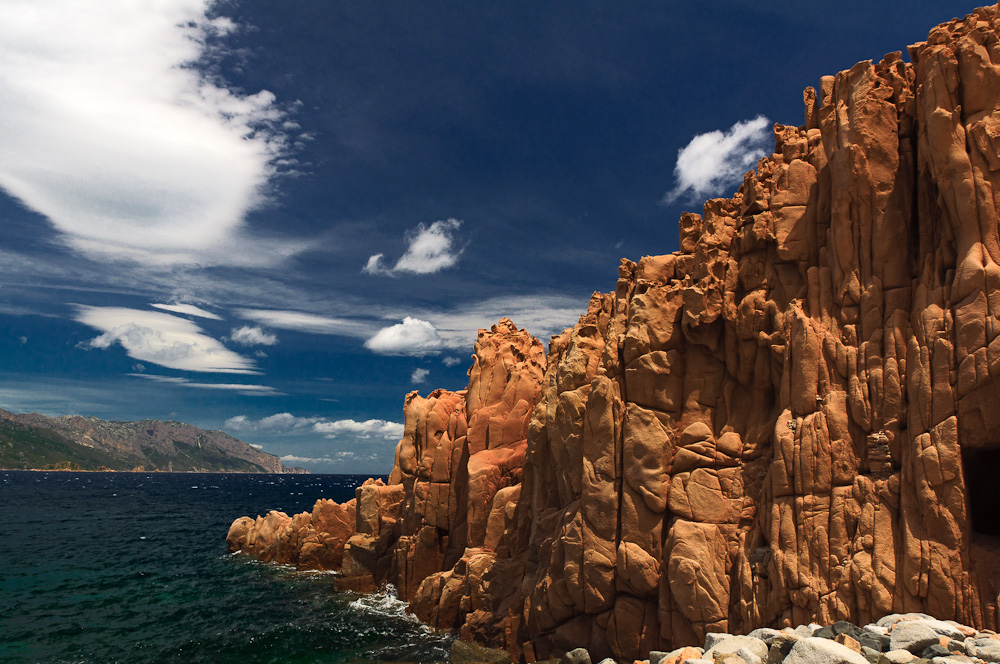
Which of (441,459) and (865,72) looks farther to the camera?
(441,459)

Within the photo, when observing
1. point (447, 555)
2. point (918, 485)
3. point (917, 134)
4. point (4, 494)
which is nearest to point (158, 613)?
point (447, 555)

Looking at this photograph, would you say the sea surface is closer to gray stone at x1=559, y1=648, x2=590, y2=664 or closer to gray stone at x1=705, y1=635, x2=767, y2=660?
gray stone at x1=559, y1=648, x2=590, y2=664

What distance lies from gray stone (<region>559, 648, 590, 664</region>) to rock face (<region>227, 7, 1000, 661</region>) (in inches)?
52.1

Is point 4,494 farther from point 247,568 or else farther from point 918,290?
point 918,290

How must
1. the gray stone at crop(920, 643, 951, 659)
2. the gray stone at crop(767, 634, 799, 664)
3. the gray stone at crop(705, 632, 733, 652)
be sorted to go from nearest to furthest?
the gray stone at crop(920, 643, 951, 659), the gray stone at crop(767, 634, 799, 664), the gray stone at crop(705, 632, 733, 652)

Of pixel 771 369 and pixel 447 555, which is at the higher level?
pixel 771 369

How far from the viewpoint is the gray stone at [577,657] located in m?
24.6

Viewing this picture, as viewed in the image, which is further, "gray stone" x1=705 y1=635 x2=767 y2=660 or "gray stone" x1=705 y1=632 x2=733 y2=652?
"gray stone" x1=705 y1=632 x2=733 y2=652

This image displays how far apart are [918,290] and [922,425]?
4479 millimetres

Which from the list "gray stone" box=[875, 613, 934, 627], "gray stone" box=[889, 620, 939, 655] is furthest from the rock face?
"gray stone" box=[889, 620, 939, 655]

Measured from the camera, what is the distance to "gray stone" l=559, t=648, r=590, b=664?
2456cm

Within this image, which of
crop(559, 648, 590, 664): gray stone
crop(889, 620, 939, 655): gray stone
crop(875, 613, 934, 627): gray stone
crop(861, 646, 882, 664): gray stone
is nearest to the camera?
crop(861, 646, 882, 664): gray stone

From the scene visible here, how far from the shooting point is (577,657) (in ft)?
81.3

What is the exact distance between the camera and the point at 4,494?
486 ft
